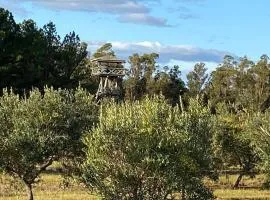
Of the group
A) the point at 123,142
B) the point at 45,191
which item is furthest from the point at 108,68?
the point at 123,142

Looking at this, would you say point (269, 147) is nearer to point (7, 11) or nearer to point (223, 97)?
point (7, 11)

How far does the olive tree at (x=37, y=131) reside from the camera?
102 ft

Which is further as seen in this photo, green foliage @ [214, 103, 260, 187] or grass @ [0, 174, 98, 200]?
green foliage @ [214, 103, 260, 187]

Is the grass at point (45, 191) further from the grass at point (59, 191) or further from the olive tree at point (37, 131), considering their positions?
the olive tree at point (37, 131)

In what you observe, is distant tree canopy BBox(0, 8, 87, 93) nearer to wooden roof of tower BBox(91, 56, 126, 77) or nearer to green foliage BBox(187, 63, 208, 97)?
wooden roof of tower BBox(91, 56, 126, 77)

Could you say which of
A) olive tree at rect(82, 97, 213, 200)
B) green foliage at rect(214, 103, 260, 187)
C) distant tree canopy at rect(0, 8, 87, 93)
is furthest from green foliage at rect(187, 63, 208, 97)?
olive tree at rect(82, 97, 213, 200)

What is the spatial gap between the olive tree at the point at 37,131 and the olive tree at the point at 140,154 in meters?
5.78

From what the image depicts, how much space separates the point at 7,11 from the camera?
7112 cm

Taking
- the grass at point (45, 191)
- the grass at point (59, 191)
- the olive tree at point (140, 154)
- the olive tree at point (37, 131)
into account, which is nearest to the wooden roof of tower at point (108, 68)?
the grass at point (59, 191)

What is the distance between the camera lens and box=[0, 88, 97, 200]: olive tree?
102 feet

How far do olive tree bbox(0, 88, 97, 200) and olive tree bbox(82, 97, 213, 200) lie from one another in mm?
5782

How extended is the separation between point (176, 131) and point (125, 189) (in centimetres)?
323

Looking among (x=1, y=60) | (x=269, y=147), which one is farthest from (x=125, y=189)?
(x=1, y=60)

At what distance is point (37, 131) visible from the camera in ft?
103
